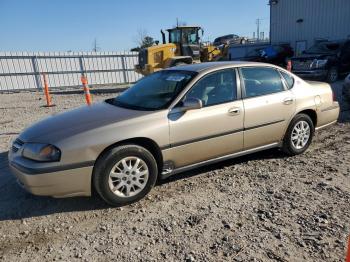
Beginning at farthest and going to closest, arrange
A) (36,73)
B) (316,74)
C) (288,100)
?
(36,73) < (316,74) < (288,100)

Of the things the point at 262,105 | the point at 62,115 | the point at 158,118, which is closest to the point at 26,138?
the point at 62,115

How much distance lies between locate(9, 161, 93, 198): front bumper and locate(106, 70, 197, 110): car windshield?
1150mm

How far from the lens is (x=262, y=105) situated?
4.70m

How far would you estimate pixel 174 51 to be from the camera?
52.2ft

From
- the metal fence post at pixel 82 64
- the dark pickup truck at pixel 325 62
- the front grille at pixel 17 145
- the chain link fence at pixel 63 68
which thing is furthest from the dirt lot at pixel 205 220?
the metal fence post at pixel 82 64

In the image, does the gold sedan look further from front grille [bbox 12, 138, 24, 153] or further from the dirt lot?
the dirt lot

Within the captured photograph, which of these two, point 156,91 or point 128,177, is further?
point 156,91

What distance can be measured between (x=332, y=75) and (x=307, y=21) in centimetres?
972

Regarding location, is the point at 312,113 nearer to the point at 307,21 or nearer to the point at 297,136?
the point at 297,136

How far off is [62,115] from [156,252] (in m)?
2.32

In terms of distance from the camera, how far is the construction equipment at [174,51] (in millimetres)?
15305

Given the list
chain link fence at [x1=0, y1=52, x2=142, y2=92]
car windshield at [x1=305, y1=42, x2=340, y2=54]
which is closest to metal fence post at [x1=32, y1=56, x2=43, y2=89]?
chain link fence at [x1=0, y1=52, x2=142, y2=92]

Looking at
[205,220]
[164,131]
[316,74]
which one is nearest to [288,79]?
[164,131]

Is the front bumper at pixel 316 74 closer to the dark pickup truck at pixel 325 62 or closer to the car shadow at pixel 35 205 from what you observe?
the dark pickup truck at pixel 325 62
